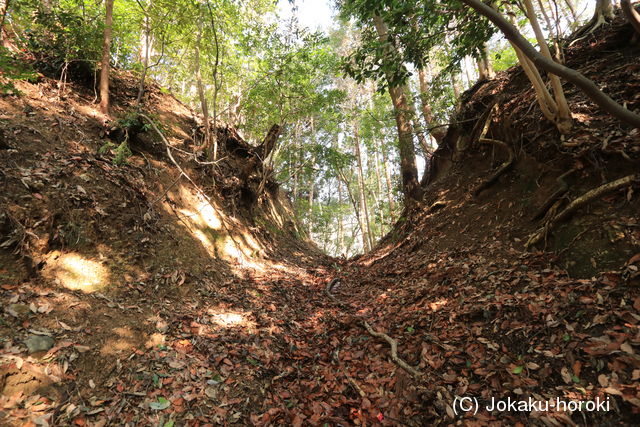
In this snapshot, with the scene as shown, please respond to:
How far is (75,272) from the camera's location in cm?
417

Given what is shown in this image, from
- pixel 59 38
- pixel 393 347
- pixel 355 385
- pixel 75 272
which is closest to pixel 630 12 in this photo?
pixel 393 347

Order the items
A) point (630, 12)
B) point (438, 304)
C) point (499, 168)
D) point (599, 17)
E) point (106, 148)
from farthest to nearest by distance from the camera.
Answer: point (599, 17) < point (499, 168) < point (106, 148) < point (438, 304) < point (630, 12)

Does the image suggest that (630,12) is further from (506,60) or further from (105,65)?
(506,60)

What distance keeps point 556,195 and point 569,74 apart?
2578mm

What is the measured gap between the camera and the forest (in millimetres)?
2943

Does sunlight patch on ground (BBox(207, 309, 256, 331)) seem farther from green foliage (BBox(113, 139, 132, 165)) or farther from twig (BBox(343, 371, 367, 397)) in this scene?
green foliage (BBox(113, 139, 132, 165))

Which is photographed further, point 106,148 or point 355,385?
point 106,148

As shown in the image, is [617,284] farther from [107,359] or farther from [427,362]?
[107,359]

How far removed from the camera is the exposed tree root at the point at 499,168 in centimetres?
635

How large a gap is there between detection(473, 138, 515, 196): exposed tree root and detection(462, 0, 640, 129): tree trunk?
3.43 meters

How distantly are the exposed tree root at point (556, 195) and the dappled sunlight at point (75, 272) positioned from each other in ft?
23.7

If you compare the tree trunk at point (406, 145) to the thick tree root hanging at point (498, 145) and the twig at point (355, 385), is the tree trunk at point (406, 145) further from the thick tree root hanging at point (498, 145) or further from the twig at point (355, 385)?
the twig at point (355, 385)

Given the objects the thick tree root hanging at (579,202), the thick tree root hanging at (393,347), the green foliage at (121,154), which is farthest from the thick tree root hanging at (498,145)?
the green foliage at (121,154)

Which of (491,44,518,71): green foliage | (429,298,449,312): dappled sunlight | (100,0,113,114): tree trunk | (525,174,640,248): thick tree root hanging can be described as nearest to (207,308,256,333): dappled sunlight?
(429,298,449,312): dappled sunlight
